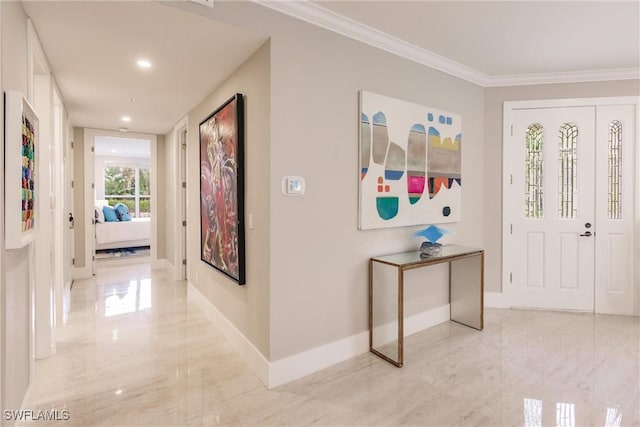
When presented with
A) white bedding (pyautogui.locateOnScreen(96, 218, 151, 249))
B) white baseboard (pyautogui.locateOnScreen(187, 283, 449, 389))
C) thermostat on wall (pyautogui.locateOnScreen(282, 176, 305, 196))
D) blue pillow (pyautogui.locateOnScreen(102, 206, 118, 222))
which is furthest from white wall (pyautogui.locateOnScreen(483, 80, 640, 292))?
blue pillow (pyautogui.locateOnScreen(102, 206, 118, 222))

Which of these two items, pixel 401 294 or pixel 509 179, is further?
pixel 509 179

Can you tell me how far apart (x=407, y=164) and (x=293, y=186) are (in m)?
1.20

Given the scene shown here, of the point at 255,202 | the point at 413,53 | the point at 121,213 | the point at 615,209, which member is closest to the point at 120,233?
the point at 121,213

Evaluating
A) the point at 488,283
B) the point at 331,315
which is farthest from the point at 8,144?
the point at 488,283

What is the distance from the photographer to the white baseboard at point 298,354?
7.81 feet

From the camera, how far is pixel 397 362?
2.60 m

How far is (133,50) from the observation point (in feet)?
8.28

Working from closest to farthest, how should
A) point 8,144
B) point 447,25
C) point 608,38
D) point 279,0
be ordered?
point 8,144, point 279,0, point 447,25, point 608,38

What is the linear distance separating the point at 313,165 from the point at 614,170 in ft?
11.4

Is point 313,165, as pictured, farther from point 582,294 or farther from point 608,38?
point 582,294

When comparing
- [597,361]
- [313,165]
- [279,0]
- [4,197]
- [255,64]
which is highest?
[279,0]

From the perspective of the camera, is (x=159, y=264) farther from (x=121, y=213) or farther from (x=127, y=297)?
(x=121, y=213)

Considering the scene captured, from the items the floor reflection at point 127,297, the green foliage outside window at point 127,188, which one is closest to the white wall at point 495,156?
the floor reflection at point 127,297

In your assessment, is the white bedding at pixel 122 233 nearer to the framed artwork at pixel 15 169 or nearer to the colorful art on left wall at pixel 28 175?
the colorful art on left wall at pixel 28 175
